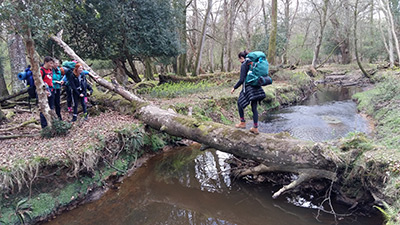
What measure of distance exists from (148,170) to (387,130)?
6.72m

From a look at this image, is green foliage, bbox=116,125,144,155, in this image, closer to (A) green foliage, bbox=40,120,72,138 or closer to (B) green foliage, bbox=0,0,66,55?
(A) green foliage, bbox=40,120,72,138

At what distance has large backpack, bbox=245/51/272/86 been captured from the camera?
15.7 ft

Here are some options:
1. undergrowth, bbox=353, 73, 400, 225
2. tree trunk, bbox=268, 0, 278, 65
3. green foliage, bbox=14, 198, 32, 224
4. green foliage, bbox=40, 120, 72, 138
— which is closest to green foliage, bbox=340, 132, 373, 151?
undergrowth, bbox=353, 73, 400, 225

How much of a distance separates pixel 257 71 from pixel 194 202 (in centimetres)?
288

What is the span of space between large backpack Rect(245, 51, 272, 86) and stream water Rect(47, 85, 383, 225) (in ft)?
6.90

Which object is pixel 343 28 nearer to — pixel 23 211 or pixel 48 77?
pixel 48 77

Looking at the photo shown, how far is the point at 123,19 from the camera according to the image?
10.5m

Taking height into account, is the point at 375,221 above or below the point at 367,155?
below

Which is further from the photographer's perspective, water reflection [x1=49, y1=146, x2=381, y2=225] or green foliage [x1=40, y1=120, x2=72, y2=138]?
green foliage [x1=40, y1=120, x2=72, y2=138]

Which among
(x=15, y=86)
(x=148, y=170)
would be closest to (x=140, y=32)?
(x=15, y=86)

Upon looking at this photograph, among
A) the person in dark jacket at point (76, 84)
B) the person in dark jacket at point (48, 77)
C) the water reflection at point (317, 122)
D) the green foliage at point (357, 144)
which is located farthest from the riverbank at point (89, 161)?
the green foliage at point (357, 144)

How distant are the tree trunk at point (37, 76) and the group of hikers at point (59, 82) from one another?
33 cm

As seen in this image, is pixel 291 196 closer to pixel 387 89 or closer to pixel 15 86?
pixel 387 89

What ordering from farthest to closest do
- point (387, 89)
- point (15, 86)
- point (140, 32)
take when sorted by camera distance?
point (140, 32), point (387, 89), point (15, 86)
